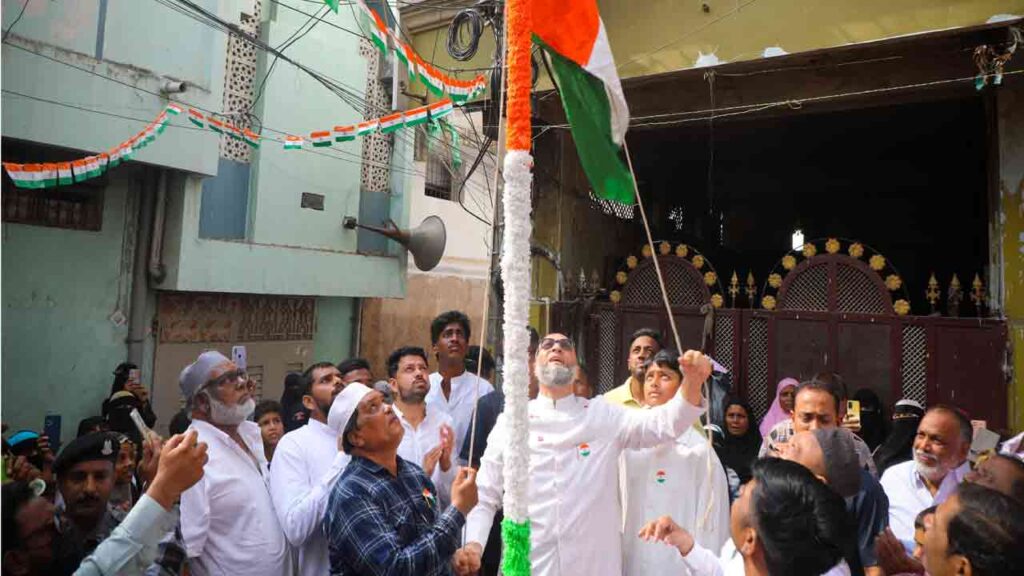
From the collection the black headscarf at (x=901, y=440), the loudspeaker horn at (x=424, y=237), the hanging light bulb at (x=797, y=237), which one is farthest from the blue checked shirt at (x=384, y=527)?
the hanging light bulb at (x=797, y=237)

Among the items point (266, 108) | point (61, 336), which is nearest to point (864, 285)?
point (266, 108)

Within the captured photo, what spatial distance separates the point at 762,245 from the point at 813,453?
1193cm

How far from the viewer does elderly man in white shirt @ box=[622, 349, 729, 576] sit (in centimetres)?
350

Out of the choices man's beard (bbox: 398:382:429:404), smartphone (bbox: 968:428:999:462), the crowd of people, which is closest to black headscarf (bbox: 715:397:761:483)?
the crowd of people

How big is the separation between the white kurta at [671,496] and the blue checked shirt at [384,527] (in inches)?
51.5

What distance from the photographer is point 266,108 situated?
10.2 meters

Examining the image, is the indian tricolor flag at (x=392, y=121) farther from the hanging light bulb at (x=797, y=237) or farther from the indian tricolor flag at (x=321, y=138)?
the hanging light bulb at (x=797, y=237)

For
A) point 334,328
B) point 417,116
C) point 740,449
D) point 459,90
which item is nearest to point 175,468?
point 740,449

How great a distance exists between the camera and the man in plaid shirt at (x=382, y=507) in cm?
232

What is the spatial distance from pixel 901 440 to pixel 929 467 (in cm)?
233

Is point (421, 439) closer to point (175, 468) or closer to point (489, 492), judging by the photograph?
point (489, 492)

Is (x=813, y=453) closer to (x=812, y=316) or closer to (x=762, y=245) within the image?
(x=812, y=316)

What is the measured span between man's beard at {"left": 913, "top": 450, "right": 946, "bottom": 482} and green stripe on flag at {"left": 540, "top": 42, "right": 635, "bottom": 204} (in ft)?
6.90

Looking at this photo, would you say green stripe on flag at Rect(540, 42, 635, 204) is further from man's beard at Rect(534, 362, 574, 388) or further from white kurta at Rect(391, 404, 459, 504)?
white kurta at Rect(391, 404, 459, 504)
